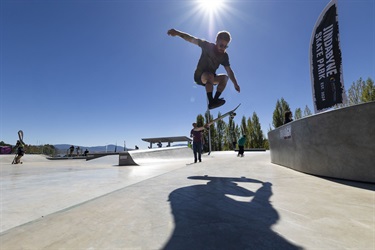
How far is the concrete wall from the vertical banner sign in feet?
13.0

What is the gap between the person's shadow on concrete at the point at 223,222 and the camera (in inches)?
48.7

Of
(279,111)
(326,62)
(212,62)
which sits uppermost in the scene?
(279,111)

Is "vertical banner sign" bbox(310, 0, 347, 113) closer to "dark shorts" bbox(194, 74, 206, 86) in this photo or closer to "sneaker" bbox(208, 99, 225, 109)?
"sneaker" bbox(208, 99, 225, 109)

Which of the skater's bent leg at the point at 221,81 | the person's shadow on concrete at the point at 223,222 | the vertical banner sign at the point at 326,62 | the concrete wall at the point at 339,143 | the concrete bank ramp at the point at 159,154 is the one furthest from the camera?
the concrete bank ramp at the point at 159,154

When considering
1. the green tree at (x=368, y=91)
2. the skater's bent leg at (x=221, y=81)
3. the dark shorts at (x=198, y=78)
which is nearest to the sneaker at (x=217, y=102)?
the skater's bent leg at (x=221, y=81)

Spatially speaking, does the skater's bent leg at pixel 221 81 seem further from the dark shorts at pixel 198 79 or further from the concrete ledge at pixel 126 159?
the concrete ledge at pixel 126 159

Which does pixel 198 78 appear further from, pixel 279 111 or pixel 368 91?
pixel 279 111

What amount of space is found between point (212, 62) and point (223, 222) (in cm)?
402

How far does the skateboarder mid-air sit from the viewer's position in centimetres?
457

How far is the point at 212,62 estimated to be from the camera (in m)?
4.80

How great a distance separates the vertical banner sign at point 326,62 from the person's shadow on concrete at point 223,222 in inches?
288

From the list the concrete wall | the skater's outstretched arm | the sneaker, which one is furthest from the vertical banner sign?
the skater's outstretched arm

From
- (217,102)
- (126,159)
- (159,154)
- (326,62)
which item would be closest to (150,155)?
(159,154)

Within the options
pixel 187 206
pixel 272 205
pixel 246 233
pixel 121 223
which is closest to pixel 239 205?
pixel 272 205
